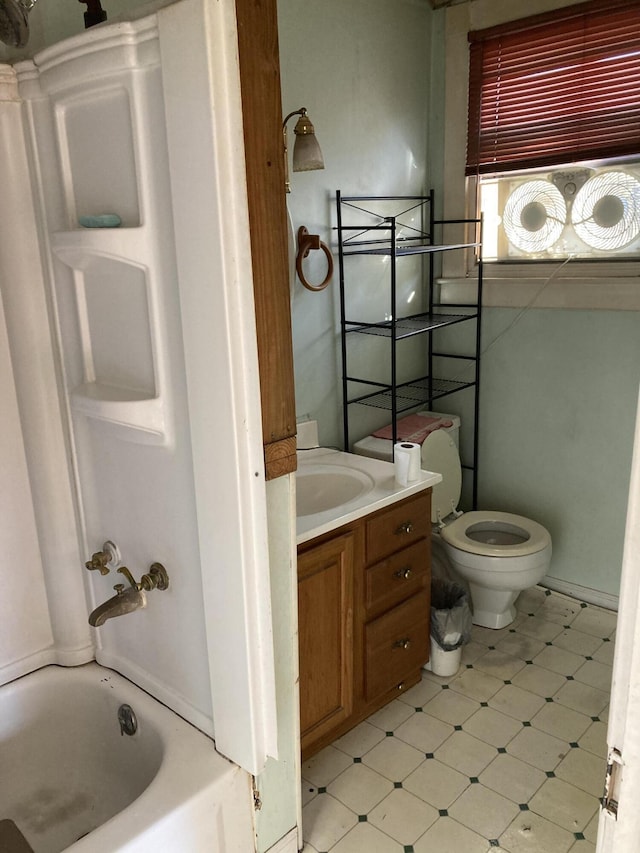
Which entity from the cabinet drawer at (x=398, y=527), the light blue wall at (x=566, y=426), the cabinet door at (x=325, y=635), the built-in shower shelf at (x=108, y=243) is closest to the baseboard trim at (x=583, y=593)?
the light blue wall at (x=566, y=426)

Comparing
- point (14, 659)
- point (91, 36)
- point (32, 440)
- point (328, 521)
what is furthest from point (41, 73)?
point (14, 659)

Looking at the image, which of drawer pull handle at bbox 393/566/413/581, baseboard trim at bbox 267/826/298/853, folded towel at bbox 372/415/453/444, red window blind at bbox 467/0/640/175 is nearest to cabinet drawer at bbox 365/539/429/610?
drawer pull handle at bbox 393/566/413/581

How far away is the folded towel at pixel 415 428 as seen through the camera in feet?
9.06

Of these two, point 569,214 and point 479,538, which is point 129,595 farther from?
point 569,214

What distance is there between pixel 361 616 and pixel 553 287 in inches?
58.3

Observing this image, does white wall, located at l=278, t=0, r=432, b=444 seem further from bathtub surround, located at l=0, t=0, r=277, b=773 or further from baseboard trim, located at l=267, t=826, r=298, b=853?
baseboard trim, located at l=267, t=826, r=298, b=853

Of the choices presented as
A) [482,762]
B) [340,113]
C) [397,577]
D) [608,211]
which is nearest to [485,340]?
[608,211]

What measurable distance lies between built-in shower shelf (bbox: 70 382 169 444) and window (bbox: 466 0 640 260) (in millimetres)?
1929

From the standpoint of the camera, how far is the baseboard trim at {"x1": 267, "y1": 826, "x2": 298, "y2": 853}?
1755 mm

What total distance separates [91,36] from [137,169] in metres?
0.25

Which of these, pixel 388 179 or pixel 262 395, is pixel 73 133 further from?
pixel 388 179

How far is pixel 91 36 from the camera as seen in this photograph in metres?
1.35

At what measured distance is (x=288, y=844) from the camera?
179 cm

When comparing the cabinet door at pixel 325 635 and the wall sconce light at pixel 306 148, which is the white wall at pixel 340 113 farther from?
the cabinet door at pixel 325 635
